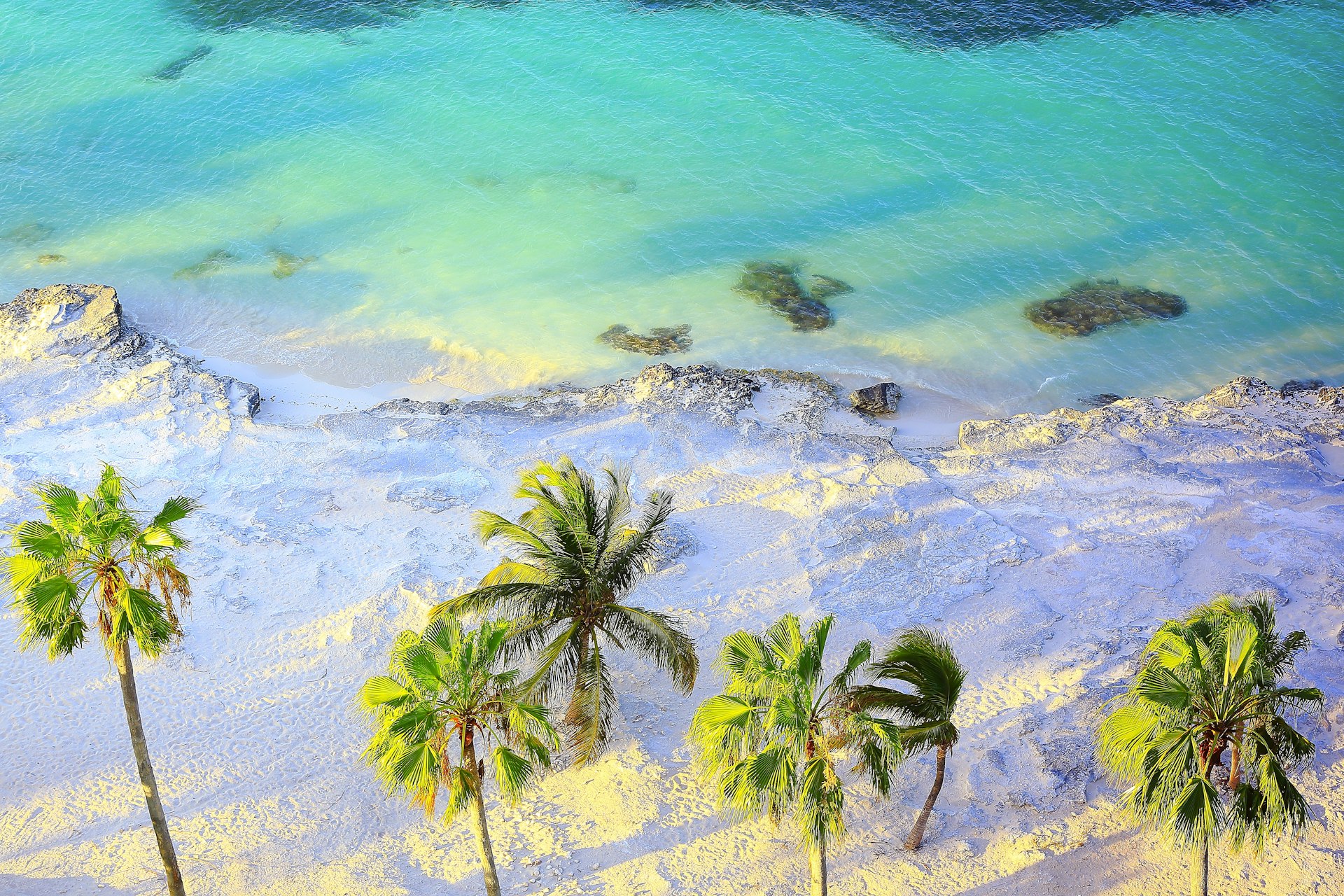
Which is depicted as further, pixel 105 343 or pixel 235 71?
pixel 235 71

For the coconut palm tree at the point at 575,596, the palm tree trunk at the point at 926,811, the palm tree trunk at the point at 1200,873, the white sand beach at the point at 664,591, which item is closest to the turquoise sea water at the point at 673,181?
the white sand beach at the point at 664,591

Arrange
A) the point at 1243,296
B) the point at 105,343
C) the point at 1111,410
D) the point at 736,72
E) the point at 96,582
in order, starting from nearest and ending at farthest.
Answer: the point at 96,582 → the point at 1111,410 → the point at 105,343 → the point at 1243,296 → the point at 736,72

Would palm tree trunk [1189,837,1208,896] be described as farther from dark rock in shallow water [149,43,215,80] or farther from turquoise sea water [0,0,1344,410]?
dark rock in shallow water [149,43,215,80]

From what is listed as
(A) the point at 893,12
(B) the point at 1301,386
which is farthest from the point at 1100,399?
(A) the point at 893,12

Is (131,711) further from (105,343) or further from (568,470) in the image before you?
(105,343)

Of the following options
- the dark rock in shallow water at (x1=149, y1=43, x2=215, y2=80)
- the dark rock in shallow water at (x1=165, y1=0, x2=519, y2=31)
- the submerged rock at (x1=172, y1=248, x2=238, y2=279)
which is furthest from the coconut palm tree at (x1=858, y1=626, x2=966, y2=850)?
the dark rock in shallow water at (x1=149, y1=43, x2=215, y2=80)

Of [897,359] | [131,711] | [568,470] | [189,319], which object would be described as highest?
[568,470]

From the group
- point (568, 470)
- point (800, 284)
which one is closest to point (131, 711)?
point (568, 470)
